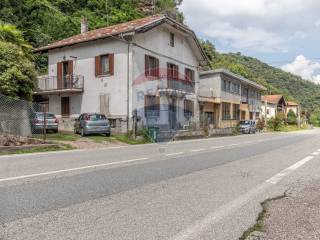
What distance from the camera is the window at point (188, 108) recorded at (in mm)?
37375

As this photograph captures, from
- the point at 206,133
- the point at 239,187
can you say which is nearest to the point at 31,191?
the point at 239,187

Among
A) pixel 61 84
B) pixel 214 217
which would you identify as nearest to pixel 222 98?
pixel 61 84

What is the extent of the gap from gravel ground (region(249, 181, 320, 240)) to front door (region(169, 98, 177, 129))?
26.5 meters

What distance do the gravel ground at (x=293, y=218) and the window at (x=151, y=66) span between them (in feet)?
80.3

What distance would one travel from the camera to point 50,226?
16.0 ft

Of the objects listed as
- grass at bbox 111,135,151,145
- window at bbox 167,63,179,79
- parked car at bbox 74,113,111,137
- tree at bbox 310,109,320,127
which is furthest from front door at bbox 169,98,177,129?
tree at bbox 310,109,320,127

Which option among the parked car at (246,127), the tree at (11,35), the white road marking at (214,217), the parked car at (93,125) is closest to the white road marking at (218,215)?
the white road marking at (214,217)

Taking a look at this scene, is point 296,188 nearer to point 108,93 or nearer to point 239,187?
point 239,187

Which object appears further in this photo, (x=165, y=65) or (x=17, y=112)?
(x=165, y=65)

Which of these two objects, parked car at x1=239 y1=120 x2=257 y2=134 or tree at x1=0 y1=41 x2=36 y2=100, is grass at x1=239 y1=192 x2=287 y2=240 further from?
parked car at x1=239 y1=120 x2=257 y2=134

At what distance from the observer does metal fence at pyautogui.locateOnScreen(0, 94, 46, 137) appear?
1847 centimetres

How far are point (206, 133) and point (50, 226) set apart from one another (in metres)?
32.4

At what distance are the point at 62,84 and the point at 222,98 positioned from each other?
70.8 ft

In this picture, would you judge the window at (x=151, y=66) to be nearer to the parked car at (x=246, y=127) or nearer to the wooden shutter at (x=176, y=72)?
the wooden shutter at (x=176, y=72)
